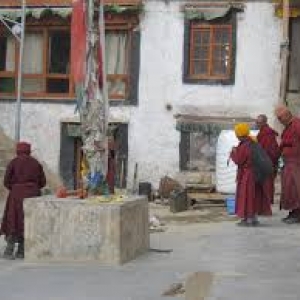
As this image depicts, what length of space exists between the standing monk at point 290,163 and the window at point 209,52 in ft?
23.1

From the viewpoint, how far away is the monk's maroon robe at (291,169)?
42.2ft

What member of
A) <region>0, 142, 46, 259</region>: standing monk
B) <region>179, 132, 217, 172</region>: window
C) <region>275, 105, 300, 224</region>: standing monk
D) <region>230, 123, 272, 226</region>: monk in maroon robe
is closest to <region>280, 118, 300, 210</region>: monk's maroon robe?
<region>275, 105, 300, 224</region>: standing monk

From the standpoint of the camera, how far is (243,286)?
811 centimetres

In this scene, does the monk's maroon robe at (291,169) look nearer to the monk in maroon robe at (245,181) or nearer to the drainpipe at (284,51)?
the monk in maroon robe at (245,181)

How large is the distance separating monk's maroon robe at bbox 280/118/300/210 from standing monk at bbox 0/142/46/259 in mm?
4246

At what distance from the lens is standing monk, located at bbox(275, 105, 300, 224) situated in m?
12.9

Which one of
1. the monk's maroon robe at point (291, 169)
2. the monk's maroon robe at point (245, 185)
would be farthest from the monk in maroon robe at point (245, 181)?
the monk's maroon robe at point (291, 169)

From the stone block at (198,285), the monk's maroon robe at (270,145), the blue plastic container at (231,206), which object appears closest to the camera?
the stone block at (198,285)

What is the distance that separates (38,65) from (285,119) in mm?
10088

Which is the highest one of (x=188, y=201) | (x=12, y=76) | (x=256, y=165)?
(x=12, y=76)

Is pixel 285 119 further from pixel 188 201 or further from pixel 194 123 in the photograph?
pixel 194 123

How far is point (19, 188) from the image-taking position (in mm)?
10305

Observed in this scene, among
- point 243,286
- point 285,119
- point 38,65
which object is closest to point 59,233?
point 243,286

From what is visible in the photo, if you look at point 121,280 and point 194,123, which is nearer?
point 121,280
